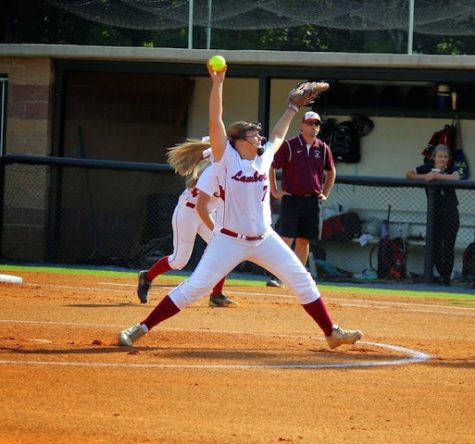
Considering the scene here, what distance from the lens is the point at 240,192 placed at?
856cm

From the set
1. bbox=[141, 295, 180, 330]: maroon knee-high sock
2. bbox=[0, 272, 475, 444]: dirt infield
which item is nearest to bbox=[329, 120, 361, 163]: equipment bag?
bbox=[0, 272, 475, 444]: dirt infield

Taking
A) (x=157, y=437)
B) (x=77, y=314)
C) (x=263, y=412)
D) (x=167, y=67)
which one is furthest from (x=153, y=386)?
(x=167, y=67)

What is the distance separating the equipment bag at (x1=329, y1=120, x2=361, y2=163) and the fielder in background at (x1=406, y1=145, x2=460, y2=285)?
3.43 m

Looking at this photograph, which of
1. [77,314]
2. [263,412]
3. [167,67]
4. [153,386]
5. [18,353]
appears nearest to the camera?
[263,412]

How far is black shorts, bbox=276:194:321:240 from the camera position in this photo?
14.5 meters

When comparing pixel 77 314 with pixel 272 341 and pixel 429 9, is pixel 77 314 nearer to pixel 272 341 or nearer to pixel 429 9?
pixel 272 341

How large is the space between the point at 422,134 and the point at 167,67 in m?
4.46

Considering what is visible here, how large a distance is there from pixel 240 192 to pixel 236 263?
0.55m

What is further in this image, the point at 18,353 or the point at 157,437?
the point at 18,353

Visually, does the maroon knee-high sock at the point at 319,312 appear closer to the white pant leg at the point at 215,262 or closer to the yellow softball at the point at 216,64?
the white pant leg at the point at 215,262

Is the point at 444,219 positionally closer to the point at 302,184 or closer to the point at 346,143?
the point at 302,184

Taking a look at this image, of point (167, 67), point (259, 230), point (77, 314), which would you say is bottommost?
point (77, 314)

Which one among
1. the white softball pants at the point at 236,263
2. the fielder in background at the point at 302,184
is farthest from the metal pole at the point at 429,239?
the white softball pants at the point at 236,263

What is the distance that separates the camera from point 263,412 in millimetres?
6773
